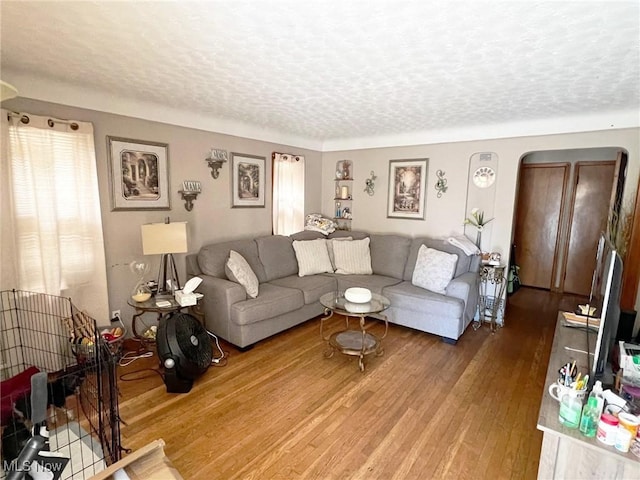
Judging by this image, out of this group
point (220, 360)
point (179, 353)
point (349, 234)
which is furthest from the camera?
point (349, 234)

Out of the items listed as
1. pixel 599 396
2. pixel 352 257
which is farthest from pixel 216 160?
pixel 599 396

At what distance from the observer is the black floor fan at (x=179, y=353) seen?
7.87 ft

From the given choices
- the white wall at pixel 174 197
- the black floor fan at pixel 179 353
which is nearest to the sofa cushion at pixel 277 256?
the white wall at pixel 174 197

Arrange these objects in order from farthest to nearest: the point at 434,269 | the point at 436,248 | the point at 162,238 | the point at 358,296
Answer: the point at 436,248, the point at 434,269, the point at 358,296, the point at 162,238

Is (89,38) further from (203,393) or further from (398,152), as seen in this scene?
(398,152)

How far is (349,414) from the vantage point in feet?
7.39

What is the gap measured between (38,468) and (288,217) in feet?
12.3

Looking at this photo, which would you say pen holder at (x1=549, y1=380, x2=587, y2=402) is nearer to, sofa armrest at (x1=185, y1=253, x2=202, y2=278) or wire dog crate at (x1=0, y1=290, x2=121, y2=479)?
wire dog crate at (x1=0, y1=290, x2=121, y2=479)

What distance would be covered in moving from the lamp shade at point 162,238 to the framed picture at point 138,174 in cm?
48

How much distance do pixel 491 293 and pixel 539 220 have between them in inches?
84.6

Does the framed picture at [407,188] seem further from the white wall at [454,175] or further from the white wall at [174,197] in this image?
the white wall at [174,197]

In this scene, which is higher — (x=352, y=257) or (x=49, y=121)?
(x=49, y=121)

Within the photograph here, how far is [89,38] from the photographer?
1.84 m

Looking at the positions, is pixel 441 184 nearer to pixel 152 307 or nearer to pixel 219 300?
pixel 219 300
